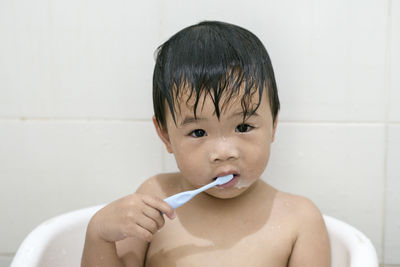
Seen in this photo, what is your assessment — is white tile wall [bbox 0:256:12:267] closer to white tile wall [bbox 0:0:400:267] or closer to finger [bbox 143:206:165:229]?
white tile wall [bbox 0:0:400:267]

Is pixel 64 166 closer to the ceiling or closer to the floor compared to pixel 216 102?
closer to the floor

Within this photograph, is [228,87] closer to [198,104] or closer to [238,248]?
[198,104]

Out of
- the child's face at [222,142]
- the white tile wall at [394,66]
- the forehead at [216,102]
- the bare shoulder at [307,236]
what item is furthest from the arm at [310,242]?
the white tile wall at [394,66]

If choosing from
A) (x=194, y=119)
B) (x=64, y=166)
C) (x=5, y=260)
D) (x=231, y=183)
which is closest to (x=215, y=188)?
(x=231, y=183)

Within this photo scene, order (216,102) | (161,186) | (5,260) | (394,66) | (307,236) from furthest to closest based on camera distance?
1. (5,260)
2. (394,66)
3. (161,186)
4. (307,236)
5. (216,102)

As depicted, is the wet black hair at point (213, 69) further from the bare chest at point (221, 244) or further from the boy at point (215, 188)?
the bare chest at point (221, 244)

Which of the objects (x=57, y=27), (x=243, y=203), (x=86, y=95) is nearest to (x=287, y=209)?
(x=243, y=203)

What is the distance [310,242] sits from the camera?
2.89 feet

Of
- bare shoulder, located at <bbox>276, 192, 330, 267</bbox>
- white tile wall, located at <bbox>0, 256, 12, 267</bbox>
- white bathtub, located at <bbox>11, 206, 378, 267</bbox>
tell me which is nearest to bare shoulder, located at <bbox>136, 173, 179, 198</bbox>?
white bathtub, located at <bbox>11, 206, 378, 267</bbox>

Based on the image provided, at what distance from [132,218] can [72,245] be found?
260mm

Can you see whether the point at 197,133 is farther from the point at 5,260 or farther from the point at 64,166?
the point at 5,260

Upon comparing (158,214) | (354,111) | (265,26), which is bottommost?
(158,214)

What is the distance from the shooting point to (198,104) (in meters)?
0.79

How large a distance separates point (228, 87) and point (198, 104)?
2.3 inches
